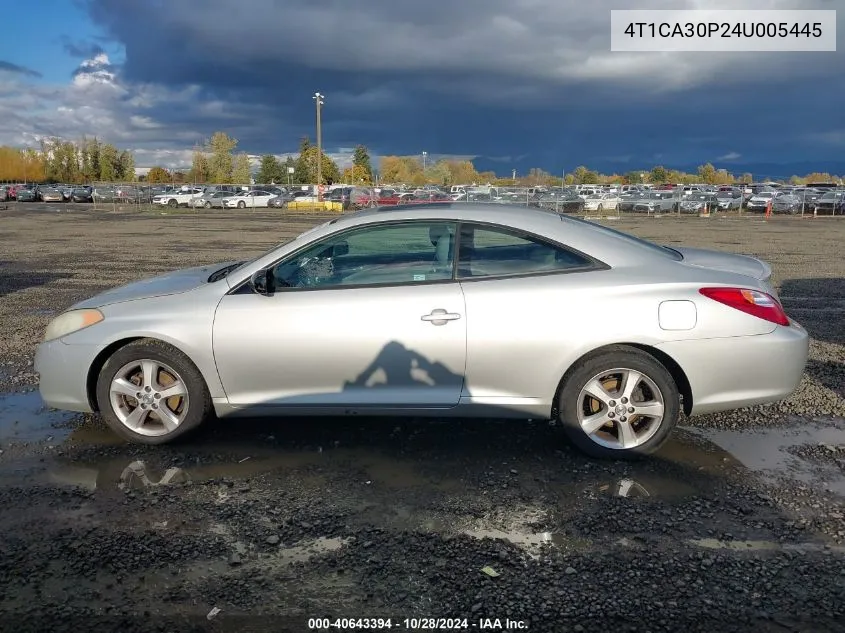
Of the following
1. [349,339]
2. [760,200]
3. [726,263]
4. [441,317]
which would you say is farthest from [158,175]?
[726,263]

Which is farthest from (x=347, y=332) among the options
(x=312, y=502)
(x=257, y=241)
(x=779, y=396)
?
(x=257, y=241)

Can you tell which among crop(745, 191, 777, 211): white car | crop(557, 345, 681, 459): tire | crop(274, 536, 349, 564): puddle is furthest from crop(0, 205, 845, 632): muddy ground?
crop(745, 191, 777, 211): white car

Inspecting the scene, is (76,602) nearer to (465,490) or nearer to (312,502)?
(312,502)

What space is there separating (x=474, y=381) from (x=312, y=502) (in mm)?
1230

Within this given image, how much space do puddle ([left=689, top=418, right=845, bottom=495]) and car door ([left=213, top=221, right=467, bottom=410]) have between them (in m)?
1.95

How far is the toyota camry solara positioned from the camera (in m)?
4.28

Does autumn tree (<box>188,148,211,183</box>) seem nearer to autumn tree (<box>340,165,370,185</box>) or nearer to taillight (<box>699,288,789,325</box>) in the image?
autumn tree (<box>340,165,370,185</box>)

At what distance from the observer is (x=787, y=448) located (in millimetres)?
4672

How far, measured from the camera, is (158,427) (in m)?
4.68

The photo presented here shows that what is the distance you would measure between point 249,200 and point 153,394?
50.1m

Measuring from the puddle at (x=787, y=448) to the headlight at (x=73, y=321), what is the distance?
169 inches

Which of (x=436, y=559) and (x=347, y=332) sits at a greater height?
(x=347, y=332)

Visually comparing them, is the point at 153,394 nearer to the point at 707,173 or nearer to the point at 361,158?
the point at 361,158

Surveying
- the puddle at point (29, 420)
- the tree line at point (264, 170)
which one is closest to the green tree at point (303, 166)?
the tree line at point (264, 170)
